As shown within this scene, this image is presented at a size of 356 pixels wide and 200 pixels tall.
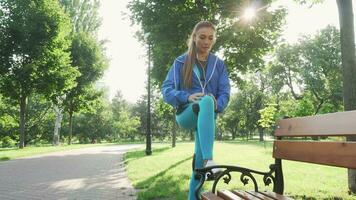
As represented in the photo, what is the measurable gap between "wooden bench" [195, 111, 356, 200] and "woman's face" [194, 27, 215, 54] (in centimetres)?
100

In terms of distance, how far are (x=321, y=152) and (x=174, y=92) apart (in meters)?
1.42

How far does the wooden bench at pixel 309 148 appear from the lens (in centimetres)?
240

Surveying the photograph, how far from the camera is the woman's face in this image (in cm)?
377

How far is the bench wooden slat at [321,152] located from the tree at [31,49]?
23.3 m

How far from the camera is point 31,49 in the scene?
24.6 meters

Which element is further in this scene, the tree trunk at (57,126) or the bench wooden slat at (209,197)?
the tree trunk at (57,126)

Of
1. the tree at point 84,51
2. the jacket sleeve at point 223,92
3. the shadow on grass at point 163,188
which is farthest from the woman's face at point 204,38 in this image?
the tree at point 84,51

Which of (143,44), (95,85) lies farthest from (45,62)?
(95,85)

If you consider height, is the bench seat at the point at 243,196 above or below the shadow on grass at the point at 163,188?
above

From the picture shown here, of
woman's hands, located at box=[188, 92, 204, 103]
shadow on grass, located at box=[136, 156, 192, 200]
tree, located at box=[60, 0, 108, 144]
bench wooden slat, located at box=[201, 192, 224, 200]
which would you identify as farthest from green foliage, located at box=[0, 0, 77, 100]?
bench wooden slat, located at box=[201, 192, 224, 200]

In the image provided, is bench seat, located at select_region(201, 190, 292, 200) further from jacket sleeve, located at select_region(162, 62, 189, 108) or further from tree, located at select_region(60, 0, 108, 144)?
tree, located at select_region(60, 0, 108, 144)

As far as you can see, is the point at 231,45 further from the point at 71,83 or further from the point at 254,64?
the point at 71,83

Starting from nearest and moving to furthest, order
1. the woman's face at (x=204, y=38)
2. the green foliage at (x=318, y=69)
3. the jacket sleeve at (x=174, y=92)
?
the jacket sleeve at (x=174, y=92), the woman's face at (x=204, y=38), the green foliage at (x=318, y=69)

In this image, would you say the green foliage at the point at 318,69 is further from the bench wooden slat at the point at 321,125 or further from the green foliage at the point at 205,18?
the bench wooden slat at the point at 321,125
